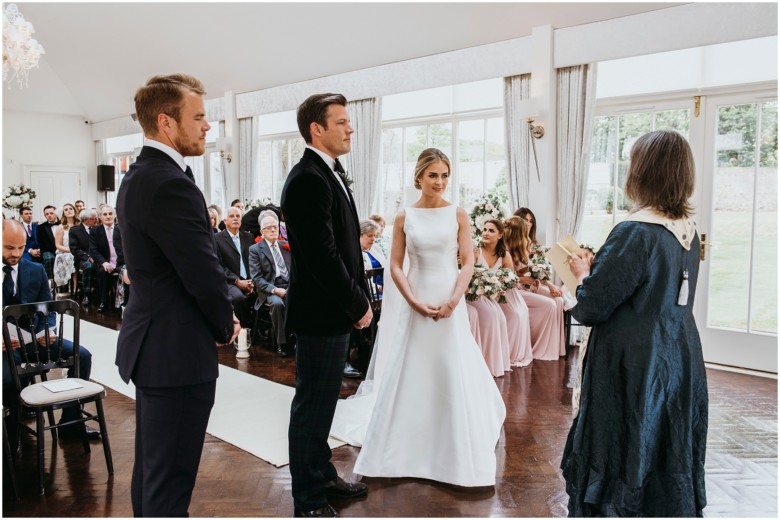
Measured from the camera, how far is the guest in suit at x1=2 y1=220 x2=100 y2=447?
3.52 metres

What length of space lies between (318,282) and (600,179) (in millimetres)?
5140

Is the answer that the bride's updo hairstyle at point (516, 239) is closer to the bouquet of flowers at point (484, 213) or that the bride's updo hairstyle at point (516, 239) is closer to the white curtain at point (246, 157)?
the bouquet of flowers at point (484, 213)

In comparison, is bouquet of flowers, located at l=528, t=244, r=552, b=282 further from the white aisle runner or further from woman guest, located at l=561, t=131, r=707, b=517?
woman guest, located at l=561, t=131, r=707, b=517

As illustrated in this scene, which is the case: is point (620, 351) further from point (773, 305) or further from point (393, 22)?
point (393, 22)

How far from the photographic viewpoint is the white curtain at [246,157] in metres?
11.3

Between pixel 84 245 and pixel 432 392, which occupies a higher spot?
pixel 84 245

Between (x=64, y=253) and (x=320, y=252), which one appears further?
(x=64, y=253)

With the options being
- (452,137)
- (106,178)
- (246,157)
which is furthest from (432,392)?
(106,178)

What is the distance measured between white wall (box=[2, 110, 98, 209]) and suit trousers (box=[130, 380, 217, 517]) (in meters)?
14.4

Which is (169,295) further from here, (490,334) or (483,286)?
(490,334)

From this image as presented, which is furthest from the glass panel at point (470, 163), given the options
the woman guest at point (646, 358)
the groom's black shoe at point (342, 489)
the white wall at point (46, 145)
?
the white wall at point (46, 145)

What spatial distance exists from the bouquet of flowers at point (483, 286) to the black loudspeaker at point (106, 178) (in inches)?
502

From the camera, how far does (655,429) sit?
7.49 feet

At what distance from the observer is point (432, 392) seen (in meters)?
3.44
